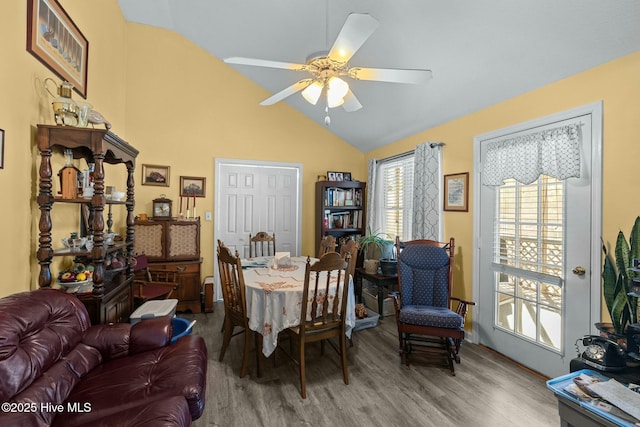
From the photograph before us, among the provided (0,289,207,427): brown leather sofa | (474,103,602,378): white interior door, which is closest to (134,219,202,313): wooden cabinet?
(0,289,207,427): brown leather sofa

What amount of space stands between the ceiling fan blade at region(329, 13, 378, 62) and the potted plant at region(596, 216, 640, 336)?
195 centimetres

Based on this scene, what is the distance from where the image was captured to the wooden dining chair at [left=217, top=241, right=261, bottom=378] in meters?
2.37

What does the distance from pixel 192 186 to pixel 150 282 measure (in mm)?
1440

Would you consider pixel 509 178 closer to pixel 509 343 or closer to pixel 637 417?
pixel 509 343

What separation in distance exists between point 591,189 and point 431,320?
1.57 meters

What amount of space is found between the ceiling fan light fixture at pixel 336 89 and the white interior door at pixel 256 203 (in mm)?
2502

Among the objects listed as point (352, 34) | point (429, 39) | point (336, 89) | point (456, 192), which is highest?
point (429, 39)

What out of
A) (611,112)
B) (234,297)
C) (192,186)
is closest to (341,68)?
(611,112)

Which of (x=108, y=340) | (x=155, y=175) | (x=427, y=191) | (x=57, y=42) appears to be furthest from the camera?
(x=155, y=175)

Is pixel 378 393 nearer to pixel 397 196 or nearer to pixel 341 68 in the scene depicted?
pixel 341 68

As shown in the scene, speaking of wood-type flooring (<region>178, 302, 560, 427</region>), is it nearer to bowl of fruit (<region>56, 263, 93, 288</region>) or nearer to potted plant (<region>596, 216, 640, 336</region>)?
potted plant (<region>596, 216, 640, 336</region>)

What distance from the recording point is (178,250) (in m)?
3.94

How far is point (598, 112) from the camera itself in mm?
2156

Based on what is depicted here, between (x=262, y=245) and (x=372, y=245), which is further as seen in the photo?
(x=372, y=245)
